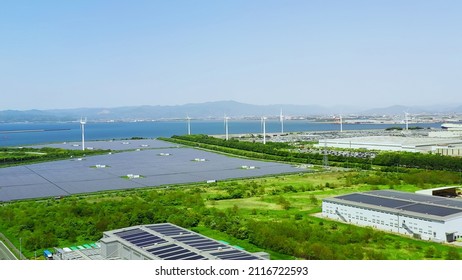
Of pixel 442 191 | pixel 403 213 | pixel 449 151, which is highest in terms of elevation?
pixel 449 151

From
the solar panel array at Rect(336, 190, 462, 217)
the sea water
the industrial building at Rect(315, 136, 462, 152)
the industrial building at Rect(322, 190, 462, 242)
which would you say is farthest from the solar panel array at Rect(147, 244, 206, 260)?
the sea water

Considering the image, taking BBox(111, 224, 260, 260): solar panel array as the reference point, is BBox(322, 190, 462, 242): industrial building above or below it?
below

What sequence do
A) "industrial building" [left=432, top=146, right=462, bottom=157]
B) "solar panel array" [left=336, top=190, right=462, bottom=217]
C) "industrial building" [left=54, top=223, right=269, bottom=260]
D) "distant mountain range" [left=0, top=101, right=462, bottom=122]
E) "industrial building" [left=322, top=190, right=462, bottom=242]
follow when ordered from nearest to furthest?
"industrial building" [left=54, top=223, right=269, bottom=260] < "industrial building" [left=322, top=190, right=462, bottom=242] < "solar panel array" [left=336, top=190, right=462, bottom=217] < "industrial building" [left=432, top=146, right=462, bottom=157] < "distant mountain range" [left=0, top=101, right=462, bottom=122]

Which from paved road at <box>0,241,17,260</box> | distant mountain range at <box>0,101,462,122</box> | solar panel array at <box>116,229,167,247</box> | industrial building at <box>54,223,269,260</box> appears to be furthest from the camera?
distant mountain range at <box>0,101,462,122</box>

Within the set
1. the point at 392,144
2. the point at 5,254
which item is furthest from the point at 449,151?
the point at 5,254

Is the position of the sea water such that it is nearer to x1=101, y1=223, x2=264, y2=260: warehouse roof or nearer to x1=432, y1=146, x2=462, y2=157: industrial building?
x1=432, y1=146, x2=462, y2=157: industrial building

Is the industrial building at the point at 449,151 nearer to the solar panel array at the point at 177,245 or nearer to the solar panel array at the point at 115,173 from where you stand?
the solar panel array at the point at 115,173

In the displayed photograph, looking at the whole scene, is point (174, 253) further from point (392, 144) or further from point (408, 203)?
point (392, 144)
